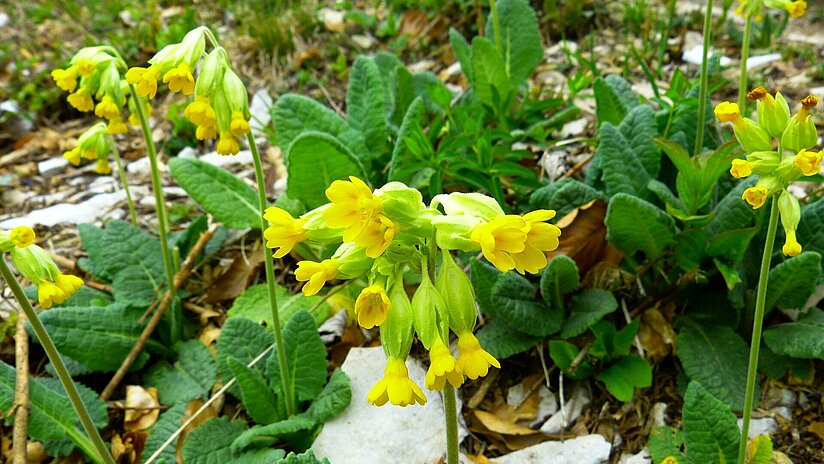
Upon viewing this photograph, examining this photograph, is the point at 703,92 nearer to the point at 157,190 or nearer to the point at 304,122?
the point at 304,122

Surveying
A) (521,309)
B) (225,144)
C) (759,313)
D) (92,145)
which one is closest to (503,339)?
(521,309)

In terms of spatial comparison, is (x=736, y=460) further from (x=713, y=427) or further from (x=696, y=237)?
(x=696, y=237)

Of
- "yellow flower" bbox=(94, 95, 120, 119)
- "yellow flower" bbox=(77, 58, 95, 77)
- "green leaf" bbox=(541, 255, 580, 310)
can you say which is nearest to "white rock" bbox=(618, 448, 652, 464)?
"green leaf" bbox=(541, 255, 580, 310)

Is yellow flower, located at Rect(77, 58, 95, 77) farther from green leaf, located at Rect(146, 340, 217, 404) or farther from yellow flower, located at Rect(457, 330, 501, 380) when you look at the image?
yellow flower, located at Rect(457, 330, 501, 380)

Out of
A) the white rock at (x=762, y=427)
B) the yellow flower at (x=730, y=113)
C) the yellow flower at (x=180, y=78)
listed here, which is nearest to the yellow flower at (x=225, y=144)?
the yellow flower at (x=180, y=78)

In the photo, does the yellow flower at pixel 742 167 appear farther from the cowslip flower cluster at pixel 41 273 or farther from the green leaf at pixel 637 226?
the cowslip flower cluster at pixel 41 273

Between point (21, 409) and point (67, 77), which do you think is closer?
point (21, 409)
